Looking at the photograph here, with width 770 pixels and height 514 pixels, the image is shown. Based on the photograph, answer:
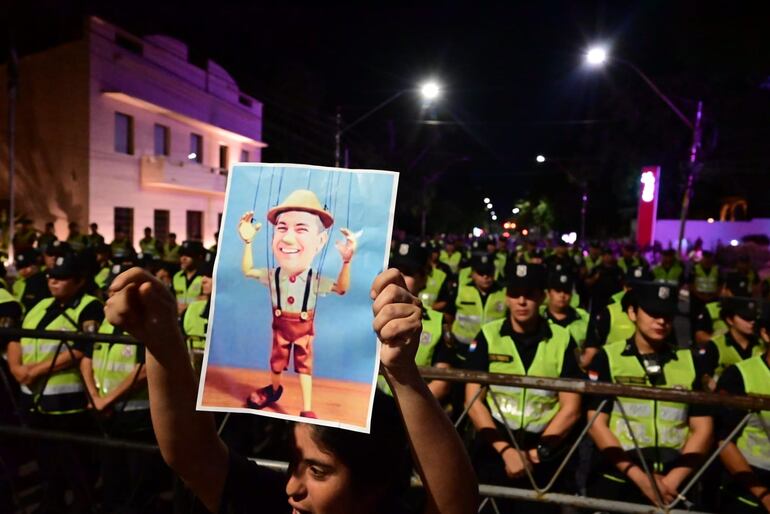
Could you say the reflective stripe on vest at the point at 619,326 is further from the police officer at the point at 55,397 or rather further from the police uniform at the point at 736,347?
the police officer at the point at 55,397

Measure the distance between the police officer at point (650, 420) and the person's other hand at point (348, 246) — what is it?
2214 mm

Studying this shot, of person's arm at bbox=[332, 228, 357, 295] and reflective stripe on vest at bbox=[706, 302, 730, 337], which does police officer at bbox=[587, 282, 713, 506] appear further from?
reflective stripe on vest at bbox=[706, 302, 730, 337]

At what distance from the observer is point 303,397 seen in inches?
56.1

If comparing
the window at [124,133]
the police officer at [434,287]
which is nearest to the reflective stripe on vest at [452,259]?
the police officer at [434,287]

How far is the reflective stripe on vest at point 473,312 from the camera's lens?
7.13 m

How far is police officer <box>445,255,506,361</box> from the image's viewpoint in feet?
23.4

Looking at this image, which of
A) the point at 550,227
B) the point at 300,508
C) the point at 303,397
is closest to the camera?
the point at 303,397

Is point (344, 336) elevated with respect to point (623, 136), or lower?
lower

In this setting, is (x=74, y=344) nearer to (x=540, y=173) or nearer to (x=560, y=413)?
(x=560, y=413)

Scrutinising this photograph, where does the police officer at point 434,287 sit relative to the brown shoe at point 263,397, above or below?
below

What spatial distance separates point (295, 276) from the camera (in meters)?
1.47

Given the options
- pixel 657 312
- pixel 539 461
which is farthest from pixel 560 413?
pixel 657 312

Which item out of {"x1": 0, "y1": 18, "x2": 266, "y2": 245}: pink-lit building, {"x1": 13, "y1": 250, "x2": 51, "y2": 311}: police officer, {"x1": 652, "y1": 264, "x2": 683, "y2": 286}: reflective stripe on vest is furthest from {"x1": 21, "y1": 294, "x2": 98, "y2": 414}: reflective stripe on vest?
{"x1": 0, "y1": 18, "x2": 266, "y2": 245}: pink-lit building

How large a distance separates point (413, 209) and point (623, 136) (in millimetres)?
18870
